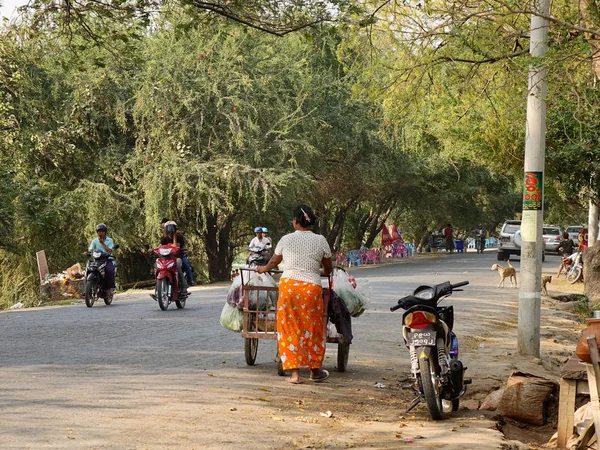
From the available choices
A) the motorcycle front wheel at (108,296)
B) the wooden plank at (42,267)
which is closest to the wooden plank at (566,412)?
the motorcycle front wheel at (108,296)

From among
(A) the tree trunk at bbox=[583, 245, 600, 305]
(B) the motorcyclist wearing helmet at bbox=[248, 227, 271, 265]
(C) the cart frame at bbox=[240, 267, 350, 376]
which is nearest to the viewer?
(C) the cart frame at bbox=[240, 267, 350, 376]

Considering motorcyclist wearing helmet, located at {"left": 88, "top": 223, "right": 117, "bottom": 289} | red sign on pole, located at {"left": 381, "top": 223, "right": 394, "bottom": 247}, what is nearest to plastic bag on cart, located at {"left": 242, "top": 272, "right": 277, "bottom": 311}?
motorcyclist wearing helmet, located at {"left": 88, "top": 223, "right": 117, "bottom": 289}

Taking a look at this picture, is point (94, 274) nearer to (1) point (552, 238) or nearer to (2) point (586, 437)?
(2) point (586, 437)

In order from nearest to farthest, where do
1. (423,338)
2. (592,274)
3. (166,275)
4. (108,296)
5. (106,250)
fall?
(423,338)
(166,275)
(106,250)
(108,296)
(592,274)

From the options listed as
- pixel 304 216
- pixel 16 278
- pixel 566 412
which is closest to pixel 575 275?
pixel 16 278

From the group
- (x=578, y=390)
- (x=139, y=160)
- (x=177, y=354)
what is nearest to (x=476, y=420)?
(x=578, y=390)

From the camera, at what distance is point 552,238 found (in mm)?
58375

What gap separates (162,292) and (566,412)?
38.7 ft

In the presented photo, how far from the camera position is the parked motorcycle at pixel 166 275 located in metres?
18.8

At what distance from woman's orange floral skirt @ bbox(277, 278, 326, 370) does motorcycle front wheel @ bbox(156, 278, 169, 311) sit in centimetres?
910

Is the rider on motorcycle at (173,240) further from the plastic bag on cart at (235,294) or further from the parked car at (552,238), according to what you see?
the parked car at (552,238)

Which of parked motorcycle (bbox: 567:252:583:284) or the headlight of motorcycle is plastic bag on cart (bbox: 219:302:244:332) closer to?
the headlight of motorcycle

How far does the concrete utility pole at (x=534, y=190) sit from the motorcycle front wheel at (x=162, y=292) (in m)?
8.21

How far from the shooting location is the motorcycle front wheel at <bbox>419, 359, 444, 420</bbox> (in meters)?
8.27
